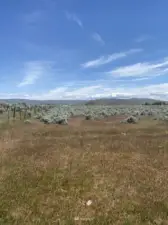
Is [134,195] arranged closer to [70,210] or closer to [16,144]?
[70,210]

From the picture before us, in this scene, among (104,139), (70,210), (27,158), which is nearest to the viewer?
(70,210)

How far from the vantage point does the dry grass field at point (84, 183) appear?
803 cm

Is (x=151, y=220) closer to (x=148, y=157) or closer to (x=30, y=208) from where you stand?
(x=30, y=208)

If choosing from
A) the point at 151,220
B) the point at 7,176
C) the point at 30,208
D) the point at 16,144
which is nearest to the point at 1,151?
the point at 16,144

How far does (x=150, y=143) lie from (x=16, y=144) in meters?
9.14

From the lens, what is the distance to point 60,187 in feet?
33.9

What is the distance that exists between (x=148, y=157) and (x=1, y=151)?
8.60m

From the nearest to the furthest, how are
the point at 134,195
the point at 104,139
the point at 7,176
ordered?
the point at 134,195
the point at 7,176
the point at 104,139

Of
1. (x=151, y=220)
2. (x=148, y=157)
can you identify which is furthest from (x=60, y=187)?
(x=148, y=157)

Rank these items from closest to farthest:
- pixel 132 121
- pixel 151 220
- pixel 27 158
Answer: pixel 151 220 → pixel 27 158 → pixel 132 121

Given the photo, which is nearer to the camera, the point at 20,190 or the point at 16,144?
the point at 20,190

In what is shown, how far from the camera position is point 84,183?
10.7 meters

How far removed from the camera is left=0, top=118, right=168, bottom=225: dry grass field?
8031mm

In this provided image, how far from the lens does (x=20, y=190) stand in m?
9.89
